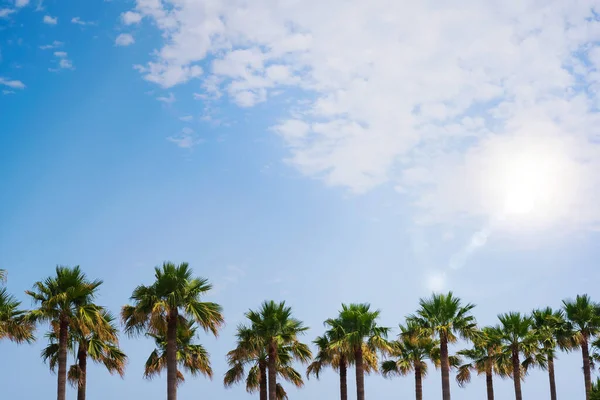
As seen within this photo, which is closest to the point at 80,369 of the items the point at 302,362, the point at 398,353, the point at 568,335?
→ the point at 302,362

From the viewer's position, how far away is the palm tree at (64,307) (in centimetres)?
3419

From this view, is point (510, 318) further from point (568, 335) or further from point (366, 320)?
point (366, 320)

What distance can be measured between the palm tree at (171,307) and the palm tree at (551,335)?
31235 mm

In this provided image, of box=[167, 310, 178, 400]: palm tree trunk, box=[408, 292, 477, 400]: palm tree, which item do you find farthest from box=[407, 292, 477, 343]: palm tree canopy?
box=[167, 310, 178, 400]: palm tree trunk

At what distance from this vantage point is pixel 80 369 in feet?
128

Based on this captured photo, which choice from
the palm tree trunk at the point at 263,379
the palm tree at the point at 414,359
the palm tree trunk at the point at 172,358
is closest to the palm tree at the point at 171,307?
the palm tree trunk at the point at 172,358

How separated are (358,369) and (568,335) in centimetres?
2113

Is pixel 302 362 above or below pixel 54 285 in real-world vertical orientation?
below

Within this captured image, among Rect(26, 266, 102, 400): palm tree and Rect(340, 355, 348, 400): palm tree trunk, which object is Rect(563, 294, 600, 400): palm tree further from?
Rect(26, 266, 102, 400): palm tree

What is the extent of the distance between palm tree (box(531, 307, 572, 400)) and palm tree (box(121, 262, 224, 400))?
3123 cm

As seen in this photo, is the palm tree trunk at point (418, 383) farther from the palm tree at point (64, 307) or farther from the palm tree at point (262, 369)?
the palm tree at point (64, 307)

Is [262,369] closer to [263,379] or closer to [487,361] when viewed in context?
[263,379]

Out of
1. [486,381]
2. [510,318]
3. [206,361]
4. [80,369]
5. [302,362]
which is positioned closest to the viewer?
[80,369]

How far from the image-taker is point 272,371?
4325 centimetres
